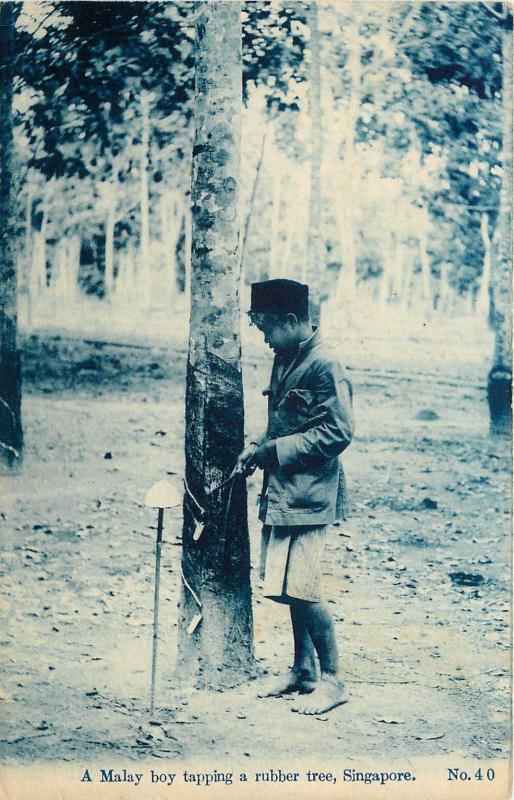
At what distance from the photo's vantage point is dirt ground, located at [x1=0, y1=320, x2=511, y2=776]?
4.88m

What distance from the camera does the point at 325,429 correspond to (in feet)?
14.8

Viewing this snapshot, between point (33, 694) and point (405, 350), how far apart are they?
3.27 metres

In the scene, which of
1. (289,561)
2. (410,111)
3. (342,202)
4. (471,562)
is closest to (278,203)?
(342,202)

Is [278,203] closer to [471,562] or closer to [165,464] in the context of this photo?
[165,464]

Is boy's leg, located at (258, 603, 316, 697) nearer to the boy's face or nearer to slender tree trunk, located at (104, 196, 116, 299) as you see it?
the boy's face

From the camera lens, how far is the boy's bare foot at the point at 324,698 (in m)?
4.84

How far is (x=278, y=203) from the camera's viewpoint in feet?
17.7

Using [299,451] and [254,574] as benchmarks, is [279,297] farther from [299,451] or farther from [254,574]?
[254,574]

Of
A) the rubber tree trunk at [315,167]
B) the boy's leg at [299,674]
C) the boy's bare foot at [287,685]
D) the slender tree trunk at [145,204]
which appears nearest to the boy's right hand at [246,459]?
the boy's leg at [299,674]

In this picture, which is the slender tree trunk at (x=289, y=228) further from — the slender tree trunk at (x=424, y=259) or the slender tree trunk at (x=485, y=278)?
the slender tree trunk at (x=485, y=278)

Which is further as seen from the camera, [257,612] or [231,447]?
[257,612]

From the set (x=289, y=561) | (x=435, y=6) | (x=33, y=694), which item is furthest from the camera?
(x=435, y=6)

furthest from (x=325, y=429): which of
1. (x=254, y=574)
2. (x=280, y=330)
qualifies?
(x=254, y=574)

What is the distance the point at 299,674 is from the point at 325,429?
5.11 feet
